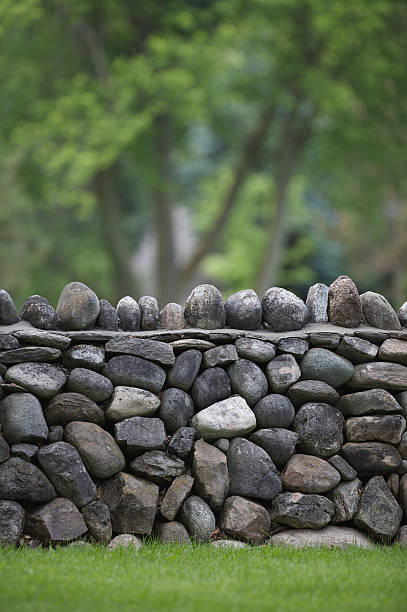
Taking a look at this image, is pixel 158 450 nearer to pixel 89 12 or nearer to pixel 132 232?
pixel 89 12

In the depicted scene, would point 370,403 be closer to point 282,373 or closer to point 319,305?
point 282,373

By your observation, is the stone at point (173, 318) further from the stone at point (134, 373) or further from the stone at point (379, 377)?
the stone at point (379, 377)

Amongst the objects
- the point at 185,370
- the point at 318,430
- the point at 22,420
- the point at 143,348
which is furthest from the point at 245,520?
the point at 22,420

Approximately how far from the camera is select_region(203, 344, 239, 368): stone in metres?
3.94

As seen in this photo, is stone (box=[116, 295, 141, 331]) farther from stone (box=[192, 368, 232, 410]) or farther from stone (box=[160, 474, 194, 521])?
stone (box=[160, 474, 194, 521])

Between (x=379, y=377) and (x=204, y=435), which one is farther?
(x=379, y=377)

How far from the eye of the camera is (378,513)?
12.6ft

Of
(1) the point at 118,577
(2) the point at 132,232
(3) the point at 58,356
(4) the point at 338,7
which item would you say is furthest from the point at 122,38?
(1) the point at 118,577

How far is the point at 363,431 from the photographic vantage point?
395 centimetres

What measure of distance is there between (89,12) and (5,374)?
10.9 m

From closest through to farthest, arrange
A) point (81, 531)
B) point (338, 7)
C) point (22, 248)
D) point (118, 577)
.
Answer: point (118, 577) < point (81, 531) < point (338, 7) < point (22, 248)

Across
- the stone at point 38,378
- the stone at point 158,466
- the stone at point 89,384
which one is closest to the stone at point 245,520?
the stone at point 158,466

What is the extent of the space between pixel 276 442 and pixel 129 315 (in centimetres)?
108

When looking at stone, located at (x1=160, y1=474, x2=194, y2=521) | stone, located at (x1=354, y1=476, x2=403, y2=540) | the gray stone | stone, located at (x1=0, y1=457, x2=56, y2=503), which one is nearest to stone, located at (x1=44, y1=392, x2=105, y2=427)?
stone, located at (x1=0, y1=457, x2=56, y2=503)
